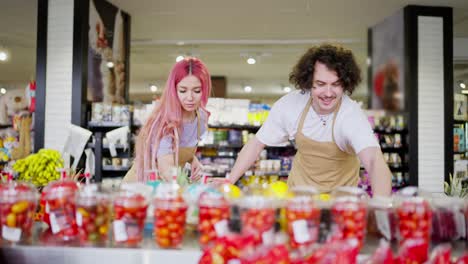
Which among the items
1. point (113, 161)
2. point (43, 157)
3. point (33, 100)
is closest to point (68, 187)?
point (43, 157)

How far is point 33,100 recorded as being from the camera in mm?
7016

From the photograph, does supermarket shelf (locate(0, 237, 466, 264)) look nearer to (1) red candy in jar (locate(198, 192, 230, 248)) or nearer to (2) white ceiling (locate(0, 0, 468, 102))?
(1) red candy in jar (locate(198, 192, 230, 248))

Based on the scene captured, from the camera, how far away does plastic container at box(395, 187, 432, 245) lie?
4.81 ft

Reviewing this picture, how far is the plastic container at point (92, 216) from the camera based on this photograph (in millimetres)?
1591

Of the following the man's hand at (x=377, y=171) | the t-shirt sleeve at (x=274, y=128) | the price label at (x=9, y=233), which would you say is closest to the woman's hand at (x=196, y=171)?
the t-shirt sleeve at (x=274, y=128)

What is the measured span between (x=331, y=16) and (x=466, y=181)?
339cm

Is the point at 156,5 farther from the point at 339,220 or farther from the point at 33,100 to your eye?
the point at 339,220

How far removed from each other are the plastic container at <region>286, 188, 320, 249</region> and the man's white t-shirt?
104cm

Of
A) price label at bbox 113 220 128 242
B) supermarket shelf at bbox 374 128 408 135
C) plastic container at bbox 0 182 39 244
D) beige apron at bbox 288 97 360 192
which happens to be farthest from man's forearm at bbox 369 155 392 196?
supermarket shelf at bbox 374 128 408 135

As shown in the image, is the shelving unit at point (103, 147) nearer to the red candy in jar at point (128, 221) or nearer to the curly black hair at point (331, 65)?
the curly black hair at point (331, 65)

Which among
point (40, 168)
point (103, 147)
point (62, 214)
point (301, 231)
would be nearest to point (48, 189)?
point (62, 214)

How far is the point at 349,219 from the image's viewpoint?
1478mm

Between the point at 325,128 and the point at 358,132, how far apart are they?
0.75 feet

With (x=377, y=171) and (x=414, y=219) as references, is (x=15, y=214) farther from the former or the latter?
(x=377, y=171)
